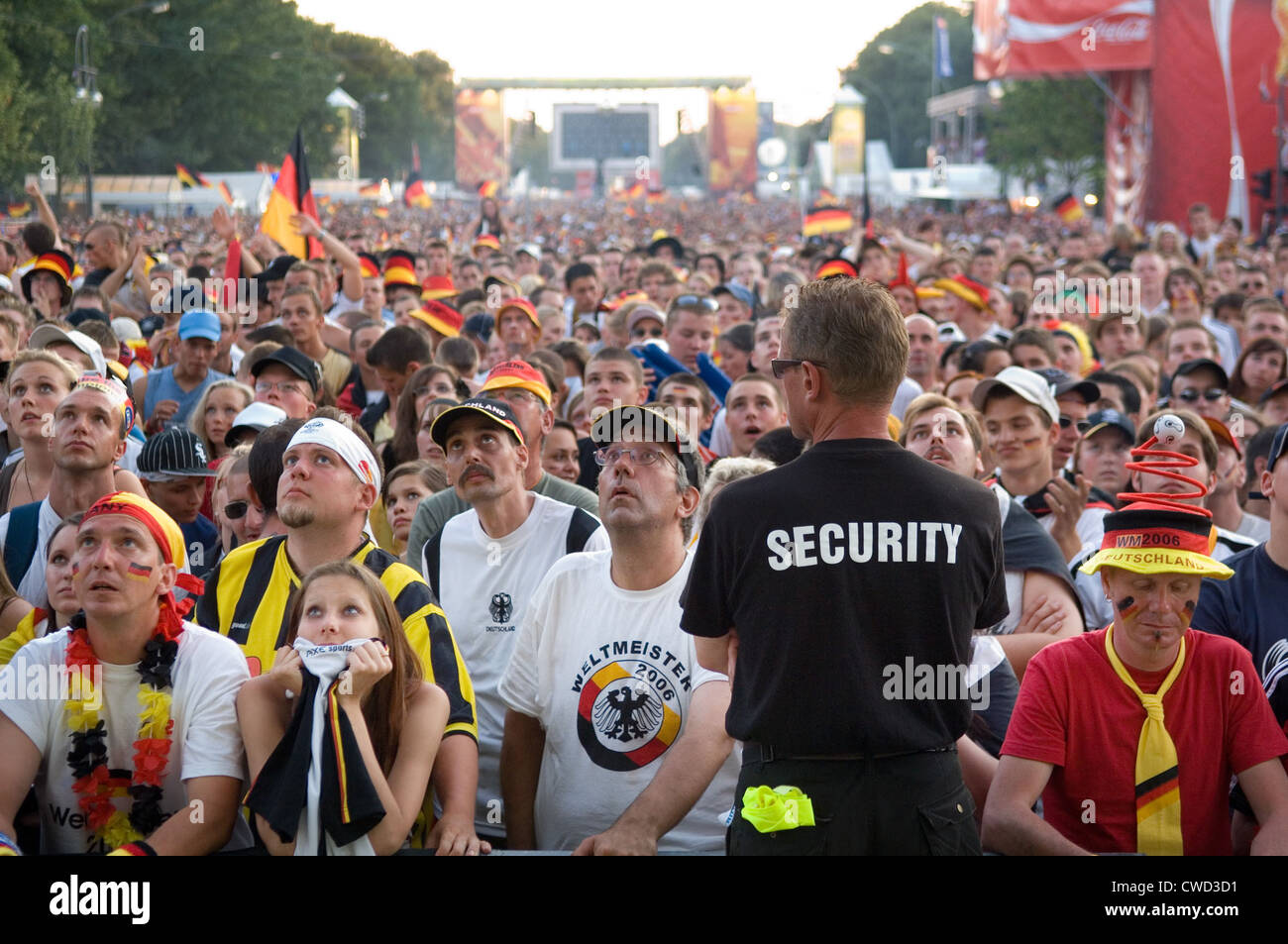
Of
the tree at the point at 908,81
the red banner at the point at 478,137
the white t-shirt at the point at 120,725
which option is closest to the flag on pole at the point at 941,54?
the tree at the point at 908,81

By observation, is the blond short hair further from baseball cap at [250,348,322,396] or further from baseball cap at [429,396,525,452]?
baseball cap at [250,348,322,396]

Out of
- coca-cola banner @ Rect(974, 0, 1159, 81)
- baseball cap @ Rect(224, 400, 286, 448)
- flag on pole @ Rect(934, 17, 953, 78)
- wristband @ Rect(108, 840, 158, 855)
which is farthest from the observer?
flag on pole @ Rect(934, 17, 953, 78)

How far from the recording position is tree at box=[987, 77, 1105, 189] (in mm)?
49188

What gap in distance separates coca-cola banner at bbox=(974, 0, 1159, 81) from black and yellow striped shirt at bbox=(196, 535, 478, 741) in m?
35.6

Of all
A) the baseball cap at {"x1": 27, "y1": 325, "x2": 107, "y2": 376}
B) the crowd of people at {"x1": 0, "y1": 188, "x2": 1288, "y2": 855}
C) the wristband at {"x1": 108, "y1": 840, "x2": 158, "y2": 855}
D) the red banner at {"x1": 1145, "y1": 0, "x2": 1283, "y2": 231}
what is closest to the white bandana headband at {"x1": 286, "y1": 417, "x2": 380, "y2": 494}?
Answer: the crowd of people at {"x1": 0, "y1": 188, "x2": 1288, "y2": 855}

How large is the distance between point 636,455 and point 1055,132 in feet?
163

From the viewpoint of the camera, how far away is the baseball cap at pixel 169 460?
634 centimetres

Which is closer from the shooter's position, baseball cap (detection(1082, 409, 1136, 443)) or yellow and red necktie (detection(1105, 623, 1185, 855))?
yellow and red necktie (detection(1105, 623, 1185, 855))

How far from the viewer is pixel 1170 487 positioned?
5.80 meters

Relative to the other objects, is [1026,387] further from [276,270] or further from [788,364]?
[276,270]

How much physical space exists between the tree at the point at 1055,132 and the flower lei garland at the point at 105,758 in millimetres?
45531
